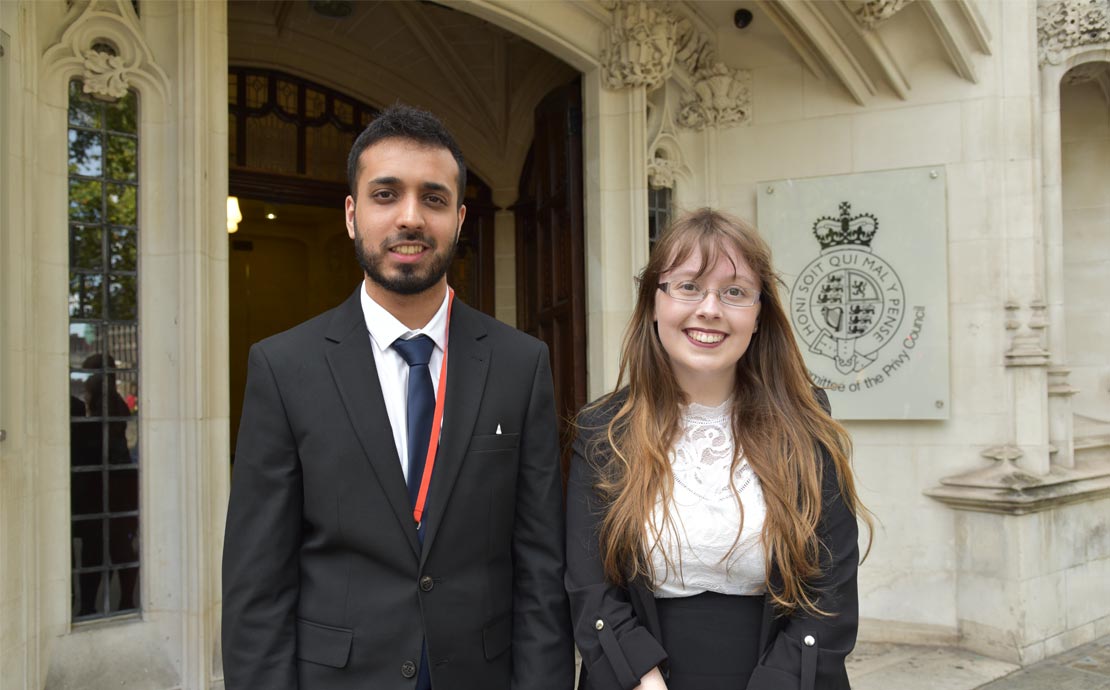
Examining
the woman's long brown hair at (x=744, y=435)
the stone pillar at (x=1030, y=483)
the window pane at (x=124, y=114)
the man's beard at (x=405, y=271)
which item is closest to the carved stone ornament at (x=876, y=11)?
the stone pillar at (x=1030, y=483)

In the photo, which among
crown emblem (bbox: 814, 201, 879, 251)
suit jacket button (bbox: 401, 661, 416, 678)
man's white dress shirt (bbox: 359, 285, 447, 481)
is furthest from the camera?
crown emblem (bbox: 814, 201, 879, 251)

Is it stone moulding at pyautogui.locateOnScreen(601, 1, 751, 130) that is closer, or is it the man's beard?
the man's beard

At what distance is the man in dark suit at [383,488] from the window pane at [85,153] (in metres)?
2.29

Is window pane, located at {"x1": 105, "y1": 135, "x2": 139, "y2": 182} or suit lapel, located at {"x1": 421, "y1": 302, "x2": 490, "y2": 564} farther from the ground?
window pane, located at {"x1": 105, "y1": 135, "x2": 139, "y2": 182}

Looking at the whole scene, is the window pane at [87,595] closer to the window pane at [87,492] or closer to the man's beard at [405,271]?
the window pane at [87,492]

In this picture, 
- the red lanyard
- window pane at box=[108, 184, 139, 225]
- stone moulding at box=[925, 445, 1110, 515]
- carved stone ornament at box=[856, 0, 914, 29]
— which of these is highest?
carved stone ornament at box=[856, 0, 914, 29]

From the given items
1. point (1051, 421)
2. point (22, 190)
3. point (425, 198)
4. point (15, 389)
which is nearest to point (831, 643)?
point (425, 198)

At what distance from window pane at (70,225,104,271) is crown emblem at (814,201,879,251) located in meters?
3.84

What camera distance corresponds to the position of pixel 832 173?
→ 17.0 feet

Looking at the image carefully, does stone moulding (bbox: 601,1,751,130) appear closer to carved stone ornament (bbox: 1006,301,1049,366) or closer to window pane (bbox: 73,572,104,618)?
carved stone ornament (bbox: 1006,301,1049,366)

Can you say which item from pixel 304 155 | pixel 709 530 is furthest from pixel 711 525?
pixel 304 155

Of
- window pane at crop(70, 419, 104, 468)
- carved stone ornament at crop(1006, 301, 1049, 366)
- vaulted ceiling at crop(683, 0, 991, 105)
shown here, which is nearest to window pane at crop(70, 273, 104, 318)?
window pane at crop(70, 419, 104, 468)

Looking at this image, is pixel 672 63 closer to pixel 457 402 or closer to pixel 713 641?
pixel 457 402

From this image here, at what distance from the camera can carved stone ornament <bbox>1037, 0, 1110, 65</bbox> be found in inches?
200
